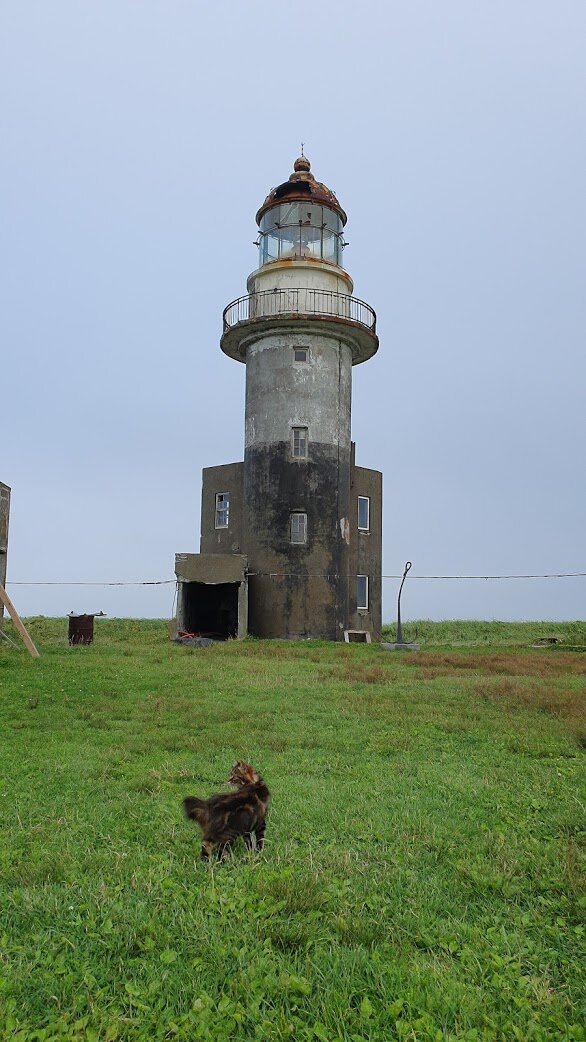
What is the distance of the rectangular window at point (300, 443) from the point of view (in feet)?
103

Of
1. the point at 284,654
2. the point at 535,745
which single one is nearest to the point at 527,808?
the point at 535,745

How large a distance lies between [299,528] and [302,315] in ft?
27.5

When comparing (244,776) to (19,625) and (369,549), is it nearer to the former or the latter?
(19,625)

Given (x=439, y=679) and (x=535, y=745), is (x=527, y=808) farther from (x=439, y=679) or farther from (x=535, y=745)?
(x=439, y=679)

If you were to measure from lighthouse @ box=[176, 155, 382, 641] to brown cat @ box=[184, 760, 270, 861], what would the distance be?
77.0ft

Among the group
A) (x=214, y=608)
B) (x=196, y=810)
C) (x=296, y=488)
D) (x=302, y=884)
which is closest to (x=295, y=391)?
(x=296, y=488)

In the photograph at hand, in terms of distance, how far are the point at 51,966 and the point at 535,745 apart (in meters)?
7.36

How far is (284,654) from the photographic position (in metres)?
23.3

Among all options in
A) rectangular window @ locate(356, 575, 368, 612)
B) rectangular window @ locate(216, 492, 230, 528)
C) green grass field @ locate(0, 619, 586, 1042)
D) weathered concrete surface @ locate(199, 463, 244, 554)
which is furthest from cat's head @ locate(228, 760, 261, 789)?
rectangular window @ locate(216, 492, 230, 528)

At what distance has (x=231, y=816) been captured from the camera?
5938 mm

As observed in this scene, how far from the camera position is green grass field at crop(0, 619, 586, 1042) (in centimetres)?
375

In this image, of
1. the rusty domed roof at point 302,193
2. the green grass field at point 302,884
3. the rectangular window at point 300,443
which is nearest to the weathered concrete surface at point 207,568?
the rectangular window at point 300,443

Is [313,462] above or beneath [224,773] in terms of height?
above

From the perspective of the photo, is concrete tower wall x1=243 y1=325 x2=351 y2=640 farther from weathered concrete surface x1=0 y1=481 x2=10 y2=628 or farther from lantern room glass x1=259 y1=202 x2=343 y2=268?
weathered concrete surface x1=0 y1=481 x2=10 y2=628
